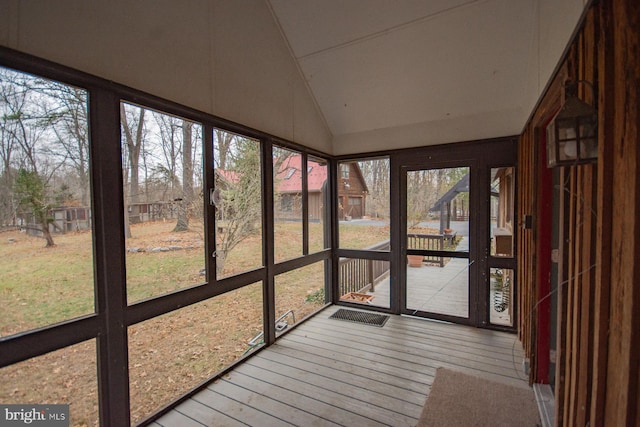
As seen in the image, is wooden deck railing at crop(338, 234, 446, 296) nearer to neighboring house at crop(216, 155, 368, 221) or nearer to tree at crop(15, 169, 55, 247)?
neighboring house at crop(216, 155, 368, 221)

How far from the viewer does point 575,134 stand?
1152 millimetres

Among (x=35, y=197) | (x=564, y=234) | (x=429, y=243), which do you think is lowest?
(x=429, y=243)

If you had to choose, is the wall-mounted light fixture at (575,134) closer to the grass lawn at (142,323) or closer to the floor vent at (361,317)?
the grass lawn at (142,323)

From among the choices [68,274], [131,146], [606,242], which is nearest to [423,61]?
[606,242]

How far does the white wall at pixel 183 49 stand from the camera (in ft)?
4.85

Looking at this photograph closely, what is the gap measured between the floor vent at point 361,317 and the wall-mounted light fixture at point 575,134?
2.94 meters

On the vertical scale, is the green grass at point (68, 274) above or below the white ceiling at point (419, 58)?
below

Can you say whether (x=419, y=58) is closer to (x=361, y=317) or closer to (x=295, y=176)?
(x=295, y=176)

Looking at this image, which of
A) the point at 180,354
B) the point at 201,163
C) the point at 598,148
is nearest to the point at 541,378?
the point at 598,148

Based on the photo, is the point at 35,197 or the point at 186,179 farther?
the point at 186,179

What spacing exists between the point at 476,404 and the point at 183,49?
3.53 metres

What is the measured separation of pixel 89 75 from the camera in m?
1.62

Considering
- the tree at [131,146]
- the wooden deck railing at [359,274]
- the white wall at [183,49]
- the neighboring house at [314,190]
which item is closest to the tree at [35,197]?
the tree at [131,146]

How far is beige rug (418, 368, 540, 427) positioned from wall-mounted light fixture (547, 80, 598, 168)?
1861mm
